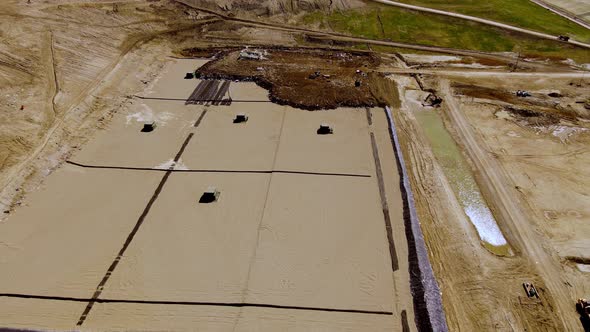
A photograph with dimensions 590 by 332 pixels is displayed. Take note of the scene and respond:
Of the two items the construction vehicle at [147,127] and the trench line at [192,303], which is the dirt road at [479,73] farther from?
the trench line at [192,303]

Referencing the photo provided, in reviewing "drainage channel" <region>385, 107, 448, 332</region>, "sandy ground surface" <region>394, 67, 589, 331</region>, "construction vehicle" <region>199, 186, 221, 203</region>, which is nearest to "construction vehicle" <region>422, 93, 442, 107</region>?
"sandy ground surface" <region>394, 67, 589, 331</region>

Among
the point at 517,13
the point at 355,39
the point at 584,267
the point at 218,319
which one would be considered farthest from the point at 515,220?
the point at 517,13

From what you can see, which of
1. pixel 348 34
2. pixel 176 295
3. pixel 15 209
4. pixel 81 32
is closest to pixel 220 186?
pixel 176 295

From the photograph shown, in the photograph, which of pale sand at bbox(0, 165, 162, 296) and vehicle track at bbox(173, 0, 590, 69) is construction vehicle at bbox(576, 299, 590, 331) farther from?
vehicle track at bbox(173, 0, 590, 69)

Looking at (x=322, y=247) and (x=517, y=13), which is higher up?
(x=517, y=13)

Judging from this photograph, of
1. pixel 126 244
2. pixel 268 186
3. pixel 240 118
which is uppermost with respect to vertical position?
pixel 240 118

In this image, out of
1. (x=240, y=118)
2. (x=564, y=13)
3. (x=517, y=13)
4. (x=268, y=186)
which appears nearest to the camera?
(x=268, y=186)

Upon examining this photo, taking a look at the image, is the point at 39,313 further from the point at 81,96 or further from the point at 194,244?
the point at 81,96

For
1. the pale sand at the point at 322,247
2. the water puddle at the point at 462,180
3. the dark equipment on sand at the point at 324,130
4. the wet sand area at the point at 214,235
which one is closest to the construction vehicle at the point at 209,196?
the wet sand area at the point at 214,235

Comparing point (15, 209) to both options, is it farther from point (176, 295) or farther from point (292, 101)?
point (292, 101)
